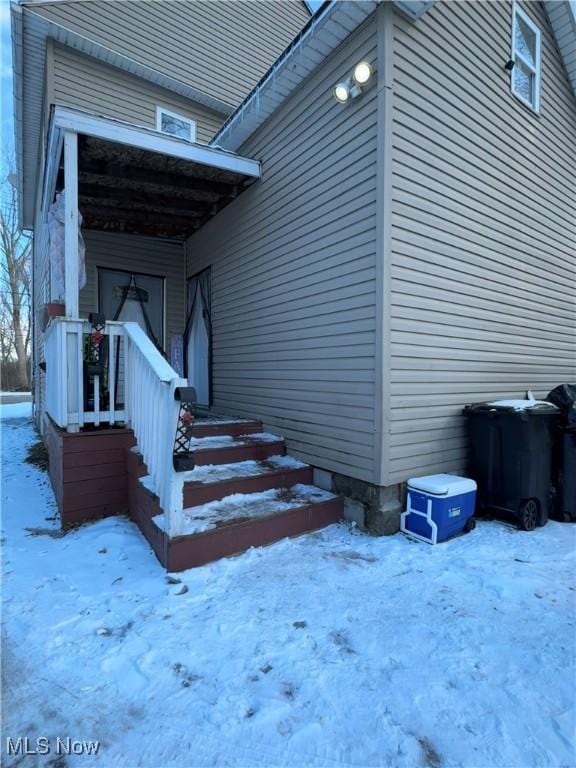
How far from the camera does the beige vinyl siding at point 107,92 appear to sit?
245 inches

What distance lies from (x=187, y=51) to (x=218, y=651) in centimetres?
891

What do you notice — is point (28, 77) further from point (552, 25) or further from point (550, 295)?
point (550, 295)

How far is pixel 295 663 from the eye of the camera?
1.99 meters

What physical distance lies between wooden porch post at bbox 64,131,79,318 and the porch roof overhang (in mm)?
240

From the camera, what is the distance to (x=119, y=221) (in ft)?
21.2

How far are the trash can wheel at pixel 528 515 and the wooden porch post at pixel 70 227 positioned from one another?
13.7ft

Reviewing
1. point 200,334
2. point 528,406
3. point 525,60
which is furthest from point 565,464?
point 200,334

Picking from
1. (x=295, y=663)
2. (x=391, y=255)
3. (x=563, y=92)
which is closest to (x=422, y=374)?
(x=391, y=255)

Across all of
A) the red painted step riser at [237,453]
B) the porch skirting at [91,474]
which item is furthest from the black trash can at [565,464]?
the porch skirting at [91,474]

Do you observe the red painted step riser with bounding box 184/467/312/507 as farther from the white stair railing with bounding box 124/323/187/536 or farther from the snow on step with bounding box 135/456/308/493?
the white stair railing with bounding box 124/323/187/536

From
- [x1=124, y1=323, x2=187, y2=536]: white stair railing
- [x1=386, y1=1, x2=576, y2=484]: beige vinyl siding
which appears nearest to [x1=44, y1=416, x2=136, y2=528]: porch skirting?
[x1=124, y1=323, x2=187, y2=536]: white stair railing

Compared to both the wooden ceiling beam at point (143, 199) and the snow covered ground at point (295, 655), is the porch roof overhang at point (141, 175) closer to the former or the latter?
the wooden ceiling beam at point (143, 199)

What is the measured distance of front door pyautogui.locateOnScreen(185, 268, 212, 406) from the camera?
6.61m

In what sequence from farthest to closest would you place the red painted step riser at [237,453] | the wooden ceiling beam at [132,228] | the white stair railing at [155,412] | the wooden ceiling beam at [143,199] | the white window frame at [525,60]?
the wooden ceiling beam at [132,228], the wooden ceiling beam at [143,199], the white window frame at [525,60], the red painted step riser at [237,453], the white stair railing at [155,412]
